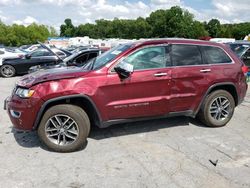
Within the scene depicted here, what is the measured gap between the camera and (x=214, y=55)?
19.6ft

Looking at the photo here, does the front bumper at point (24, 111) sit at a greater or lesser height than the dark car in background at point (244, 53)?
lesser

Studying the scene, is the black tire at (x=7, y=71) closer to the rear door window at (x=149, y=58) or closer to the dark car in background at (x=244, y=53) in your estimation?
the dark car in background at (x=244, y=53)

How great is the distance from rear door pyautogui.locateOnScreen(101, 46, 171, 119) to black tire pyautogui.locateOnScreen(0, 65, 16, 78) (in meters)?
11.5

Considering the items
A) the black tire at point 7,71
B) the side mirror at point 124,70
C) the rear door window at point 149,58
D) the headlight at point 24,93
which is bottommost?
the black tire at point 7,71

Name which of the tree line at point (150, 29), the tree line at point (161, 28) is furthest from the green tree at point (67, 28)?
the tree line at point (150, 29)

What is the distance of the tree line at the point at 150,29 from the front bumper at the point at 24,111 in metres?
88.3

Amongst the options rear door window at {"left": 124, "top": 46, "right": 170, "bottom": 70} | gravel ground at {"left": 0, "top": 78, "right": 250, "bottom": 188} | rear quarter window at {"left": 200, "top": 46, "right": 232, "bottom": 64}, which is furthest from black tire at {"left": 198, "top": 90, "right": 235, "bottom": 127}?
rear door window at {"left": 124, "top": 46, "right": 170, "bottom": 70}

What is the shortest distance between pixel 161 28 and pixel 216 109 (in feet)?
320

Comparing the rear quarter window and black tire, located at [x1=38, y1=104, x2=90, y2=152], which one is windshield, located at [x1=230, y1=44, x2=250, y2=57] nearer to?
the rear quarter window

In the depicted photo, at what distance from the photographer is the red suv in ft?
15.8

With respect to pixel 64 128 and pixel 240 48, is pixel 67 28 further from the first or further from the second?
pixel 64 128

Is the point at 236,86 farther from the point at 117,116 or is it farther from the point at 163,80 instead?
the point at 117,116

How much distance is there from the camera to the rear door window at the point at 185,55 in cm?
560

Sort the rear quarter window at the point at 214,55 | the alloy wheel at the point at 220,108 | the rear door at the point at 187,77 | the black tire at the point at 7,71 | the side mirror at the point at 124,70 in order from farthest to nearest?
the black tire at the point at 7,71 < the alloy wheel at the point at 220,108 < the rear quarter window at the point at 214,55 < the rear door at the point at 187,77 < the side mirror at the point at 124,70
